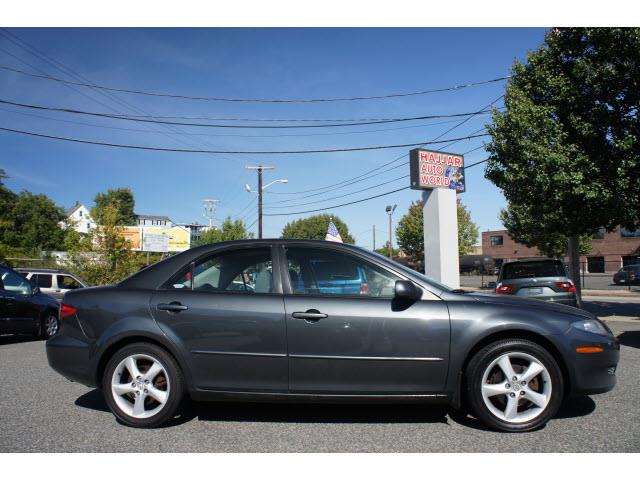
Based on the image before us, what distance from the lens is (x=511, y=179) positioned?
13.0 metres

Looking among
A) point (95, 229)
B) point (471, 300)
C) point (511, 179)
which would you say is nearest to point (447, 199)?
point (511, 179)

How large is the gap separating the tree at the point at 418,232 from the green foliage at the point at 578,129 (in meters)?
34.5

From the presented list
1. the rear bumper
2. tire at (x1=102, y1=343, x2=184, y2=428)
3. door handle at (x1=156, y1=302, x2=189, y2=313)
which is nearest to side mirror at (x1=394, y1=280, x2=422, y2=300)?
door handle at (x1=156, y1=302, x2=189, y2=313)

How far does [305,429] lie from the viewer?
3.79 m

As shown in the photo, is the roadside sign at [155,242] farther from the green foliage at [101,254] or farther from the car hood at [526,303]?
the car hood at [526,303]

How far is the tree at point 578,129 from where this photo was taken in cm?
1166

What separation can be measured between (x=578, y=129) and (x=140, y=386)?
12424mm

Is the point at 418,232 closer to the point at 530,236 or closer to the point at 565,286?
the point at 530,236

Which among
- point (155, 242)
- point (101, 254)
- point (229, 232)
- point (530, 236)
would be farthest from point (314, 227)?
point (101, 254)

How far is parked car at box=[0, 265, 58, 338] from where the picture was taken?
8.80 meters

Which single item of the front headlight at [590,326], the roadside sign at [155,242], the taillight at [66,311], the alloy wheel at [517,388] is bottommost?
the alloy wheel at [517,388]

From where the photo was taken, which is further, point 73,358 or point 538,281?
point 538,281

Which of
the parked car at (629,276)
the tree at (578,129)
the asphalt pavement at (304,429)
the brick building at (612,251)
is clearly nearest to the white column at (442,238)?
→ the tree at (578,129)

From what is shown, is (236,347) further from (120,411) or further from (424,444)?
(424,444)
